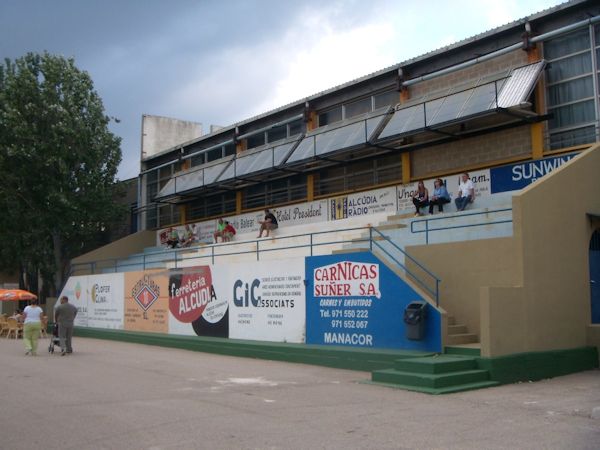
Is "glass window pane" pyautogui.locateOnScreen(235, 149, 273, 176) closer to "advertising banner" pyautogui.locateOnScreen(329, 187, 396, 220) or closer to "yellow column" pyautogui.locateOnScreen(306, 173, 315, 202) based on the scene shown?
"yellow column" pyautogui.locateOnScreen(306, 173, 315, 202)

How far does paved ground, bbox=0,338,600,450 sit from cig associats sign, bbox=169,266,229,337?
5081 millimetres

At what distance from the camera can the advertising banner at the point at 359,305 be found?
13.9m

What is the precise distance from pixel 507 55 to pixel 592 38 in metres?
2.42

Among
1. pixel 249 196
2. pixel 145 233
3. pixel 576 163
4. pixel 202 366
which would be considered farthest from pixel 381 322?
pixel 145 233

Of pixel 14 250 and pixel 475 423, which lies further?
pixel 14 250

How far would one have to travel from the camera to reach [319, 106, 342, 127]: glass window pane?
25031mm

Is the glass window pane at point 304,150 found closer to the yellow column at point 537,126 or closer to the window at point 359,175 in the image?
the window at point 359,175

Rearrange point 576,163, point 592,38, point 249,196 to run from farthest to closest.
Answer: point 249,196 < point 592,38 < point 576,163

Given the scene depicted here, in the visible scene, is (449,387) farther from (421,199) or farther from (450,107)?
(450,107)

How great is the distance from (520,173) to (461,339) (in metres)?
6.98

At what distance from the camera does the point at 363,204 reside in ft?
76.6

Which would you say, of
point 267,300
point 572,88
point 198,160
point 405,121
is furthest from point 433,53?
point 198,160

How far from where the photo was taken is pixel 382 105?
23.2 meters

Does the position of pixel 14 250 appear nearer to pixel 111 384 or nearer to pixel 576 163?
pixel 111 384
